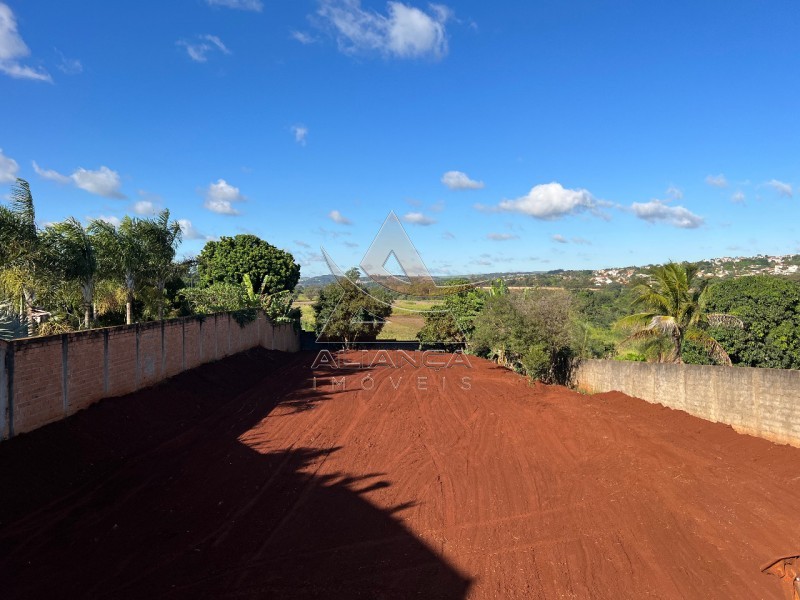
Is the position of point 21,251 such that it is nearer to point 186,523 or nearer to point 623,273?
point 186,523

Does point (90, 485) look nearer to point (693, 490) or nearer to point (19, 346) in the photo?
point (19, 346)

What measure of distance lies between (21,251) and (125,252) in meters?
2.73

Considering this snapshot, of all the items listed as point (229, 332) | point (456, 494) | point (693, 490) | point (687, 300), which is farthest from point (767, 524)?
point (229, 332)

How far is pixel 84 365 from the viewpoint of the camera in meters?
9.19

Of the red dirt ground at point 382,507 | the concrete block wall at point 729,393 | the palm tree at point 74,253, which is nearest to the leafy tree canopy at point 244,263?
the palm tree at point 74,253

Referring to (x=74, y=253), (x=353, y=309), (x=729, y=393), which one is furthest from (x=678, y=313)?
(x=353, y=309)

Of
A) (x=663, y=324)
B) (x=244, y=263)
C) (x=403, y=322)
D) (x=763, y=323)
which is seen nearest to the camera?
(x=763, y=323)

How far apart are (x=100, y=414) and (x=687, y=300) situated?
16.0 m

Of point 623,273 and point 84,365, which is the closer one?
point 84,365

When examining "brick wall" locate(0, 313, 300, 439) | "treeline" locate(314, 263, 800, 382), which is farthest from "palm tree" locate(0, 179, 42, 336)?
"treeline" locate(314, 263, 800, 382)

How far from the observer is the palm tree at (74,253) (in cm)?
1095

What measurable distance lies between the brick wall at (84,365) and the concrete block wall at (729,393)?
14.0 metres

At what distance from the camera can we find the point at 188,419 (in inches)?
440

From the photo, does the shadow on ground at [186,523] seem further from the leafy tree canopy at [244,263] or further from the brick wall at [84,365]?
the leafy tree canopy at [244,263]
